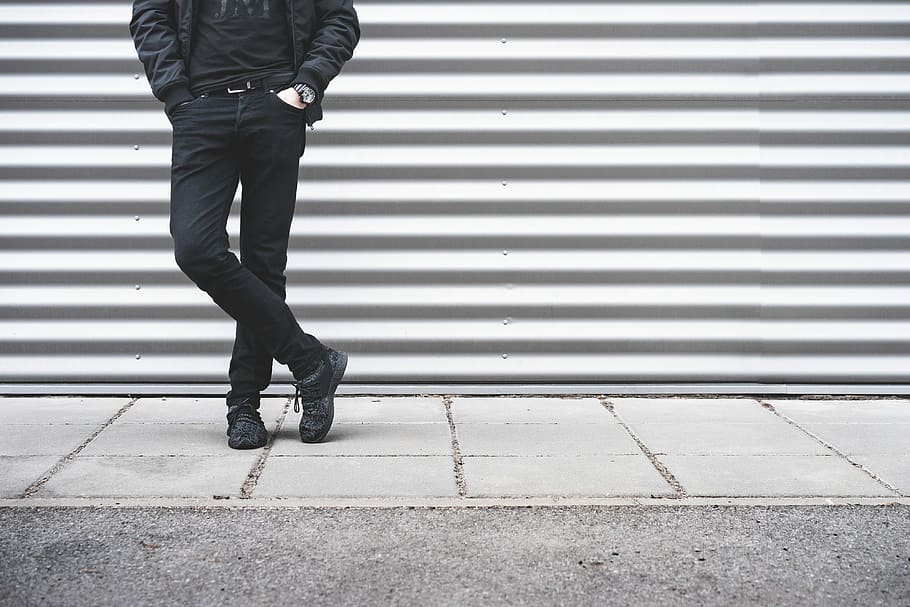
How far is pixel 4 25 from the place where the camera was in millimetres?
5469

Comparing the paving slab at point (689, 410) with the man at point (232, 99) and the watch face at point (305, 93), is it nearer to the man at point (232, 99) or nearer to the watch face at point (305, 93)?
the man at point (232, 99)

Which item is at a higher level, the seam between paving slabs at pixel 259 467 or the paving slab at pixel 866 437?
the paving slab at pixel 866 437

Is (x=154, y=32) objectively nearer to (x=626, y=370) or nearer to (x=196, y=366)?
(x=196, y=366)

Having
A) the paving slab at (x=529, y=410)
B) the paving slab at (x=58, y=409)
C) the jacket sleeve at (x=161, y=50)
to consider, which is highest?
the jacket sleeve at (x=161, y=50)

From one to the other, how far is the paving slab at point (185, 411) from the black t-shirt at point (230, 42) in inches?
60.9

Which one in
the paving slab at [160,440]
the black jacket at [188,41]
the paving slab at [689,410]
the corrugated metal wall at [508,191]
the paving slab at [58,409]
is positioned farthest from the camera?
the corrugated metal wall at [508,191]

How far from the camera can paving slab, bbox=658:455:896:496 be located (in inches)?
160

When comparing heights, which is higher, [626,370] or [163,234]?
[163,234]

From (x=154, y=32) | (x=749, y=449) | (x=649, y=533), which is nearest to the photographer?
(x=649, y=533)

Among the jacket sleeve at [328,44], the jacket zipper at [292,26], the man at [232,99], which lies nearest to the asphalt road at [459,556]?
the man at [232,99]

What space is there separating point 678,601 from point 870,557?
723 mm

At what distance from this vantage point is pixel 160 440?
15.4 feet

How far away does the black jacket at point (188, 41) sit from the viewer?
426 centimetres

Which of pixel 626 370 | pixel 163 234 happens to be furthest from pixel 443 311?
pixel 163 234
